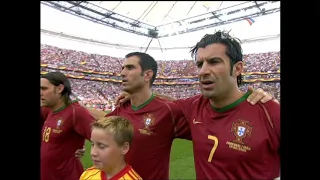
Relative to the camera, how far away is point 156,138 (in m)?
2.57

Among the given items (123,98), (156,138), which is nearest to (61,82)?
(123,98)

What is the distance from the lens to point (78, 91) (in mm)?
27688

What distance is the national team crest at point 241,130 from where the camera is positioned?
1.74 metres

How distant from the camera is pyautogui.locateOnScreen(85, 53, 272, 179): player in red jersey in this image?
2.54m

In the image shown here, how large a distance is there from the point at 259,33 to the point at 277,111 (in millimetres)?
32935

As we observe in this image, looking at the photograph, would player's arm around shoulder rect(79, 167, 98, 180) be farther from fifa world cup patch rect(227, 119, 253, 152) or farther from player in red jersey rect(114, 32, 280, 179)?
fifa world cup patch rect(227, 119, 253, 152)

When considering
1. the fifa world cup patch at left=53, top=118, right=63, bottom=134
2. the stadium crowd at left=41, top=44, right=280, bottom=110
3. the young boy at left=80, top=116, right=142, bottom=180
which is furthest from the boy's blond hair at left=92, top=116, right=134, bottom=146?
the stadium crowd at left=41, top=44, right=280, bottom=110

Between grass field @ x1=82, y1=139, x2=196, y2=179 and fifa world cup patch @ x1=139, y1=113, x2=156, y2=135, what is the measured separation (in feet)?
14.0

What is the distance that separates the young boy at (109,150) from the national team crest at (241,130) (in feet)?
2.59

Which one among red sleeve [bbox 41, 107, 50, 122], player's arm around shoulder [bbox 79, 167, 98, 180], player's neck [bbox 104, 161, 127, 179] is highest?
red sleeve [bbox 41, 107, 50, 122]

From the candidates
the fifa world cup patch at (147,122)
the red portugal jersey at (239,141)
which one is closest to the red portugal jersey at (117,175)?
the red portugal jersey at (239,141)

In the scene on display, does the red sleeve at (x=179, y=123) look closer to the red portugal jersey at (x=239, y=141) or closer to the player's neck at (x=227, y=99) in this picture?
the red portugal jersey at (x=239, y=141)
